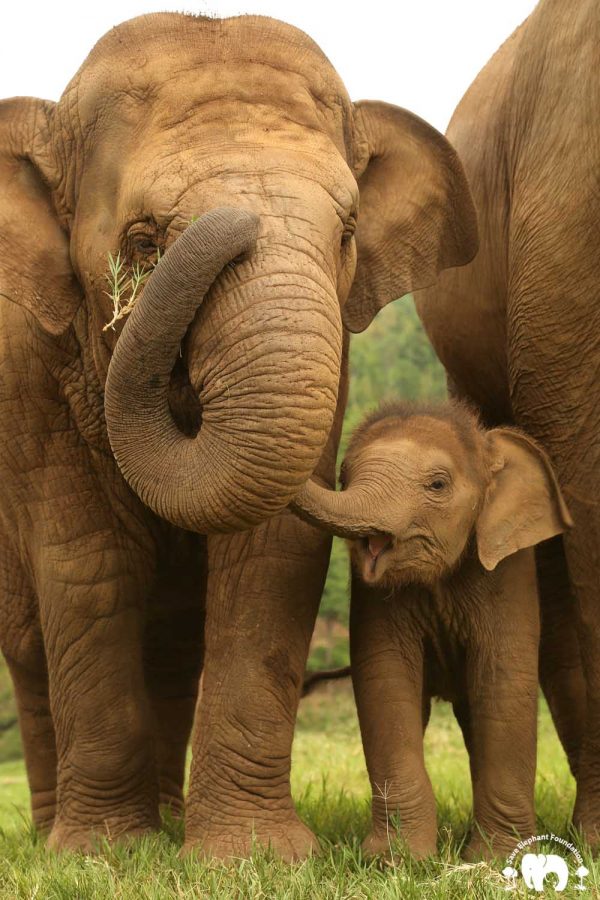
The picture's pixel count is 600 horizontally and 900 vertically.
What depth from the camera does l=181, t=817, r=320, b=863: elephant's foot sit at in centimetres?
578

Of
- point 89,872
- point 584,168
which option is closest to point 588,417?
point 584,168

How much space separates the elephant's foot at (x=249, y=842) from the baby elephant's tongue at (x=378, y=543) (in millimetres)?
1036

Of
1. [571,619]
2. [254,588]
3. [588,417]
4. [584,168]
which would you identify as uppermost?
[584,168]

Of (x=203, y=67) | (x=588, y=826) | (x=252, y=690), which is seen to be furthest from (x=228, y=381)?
(x=588, y=826)

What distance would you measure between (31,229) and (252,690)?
178 cm

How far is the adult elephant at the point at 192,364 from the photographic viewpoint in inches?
197

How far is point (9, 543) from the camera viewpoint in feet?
22.8

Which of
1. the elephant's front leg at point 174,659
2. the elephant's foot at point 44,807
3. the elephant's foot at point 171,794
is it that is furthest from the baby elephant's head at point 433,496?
the elephant's foot at point 171,794

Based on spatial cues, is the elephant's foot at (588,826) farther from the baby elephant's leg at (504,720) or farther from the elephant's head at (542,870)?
the elephant's head at (542,870)

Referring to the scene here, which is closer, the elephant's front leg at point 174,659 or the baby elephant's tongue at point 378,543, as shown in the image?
the baby elephant's tongue at point 378,543

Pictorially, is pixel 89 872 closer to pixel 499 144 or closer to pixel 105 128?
pixel 105 128

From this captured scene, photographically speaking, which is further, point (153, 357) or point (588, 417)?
point (588, 417)

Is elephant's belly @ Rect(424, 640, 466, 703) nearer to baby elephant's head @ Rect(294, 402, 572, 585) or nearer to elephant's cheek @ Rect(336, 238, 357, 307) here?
baby elephant's head @ Rect(294, 402, 572, 585)

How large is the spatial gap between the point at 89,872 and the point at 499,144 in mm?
3307
